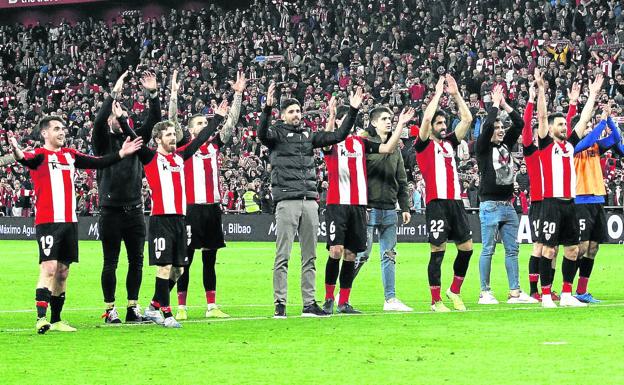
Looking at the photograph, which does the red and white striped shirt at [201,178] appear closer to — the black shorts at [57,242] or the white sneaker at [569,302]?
the black shorts at [57,242]

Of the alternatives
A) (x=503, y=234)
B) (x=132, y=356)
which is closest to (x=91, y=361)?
(x=132, y=356)

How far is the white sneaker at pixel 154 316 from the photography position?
41.5ft

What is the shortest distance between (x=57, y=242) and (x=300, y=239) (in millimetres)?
2828

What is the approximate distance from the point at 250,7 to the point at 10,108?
10.6 metres

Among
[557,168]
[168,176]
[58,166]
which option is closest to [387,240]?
[557,168]

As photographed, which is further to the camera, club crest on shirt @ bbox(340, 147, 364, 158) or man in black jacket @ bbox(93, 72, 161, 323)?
club crest on shirt @ bbox(340, 147, 364, 158)

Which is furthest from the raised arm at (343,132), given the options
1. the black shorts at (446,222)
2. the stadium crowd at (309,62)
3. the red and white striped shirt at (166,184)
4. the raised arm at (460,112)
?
the stadium crowd at (309,62)

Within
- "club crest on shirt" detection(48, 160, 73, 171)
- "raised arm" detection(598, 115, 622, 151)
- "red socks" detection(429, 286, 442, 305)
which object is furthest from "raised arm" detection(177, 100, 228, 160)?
"raised arm" detection(598, 115, 622, 151)

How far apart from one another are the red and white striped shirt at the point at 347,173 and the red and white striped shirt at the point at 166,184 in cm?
188

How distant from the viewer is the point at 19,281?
20422mm

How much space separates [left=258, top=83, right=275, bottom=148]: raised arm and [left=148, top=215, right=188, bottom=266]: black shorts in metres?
1.29

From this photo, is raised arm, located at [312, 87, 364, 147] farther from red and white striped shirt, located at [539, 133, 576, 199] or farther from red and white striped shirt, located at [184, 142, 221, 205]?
red and white striped shirt, located at [539, 133, 576, 199]

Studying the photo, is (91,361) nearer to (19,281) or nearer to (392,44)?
(19,281)

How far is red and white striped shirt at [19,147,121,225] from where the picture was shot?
1194 cm
